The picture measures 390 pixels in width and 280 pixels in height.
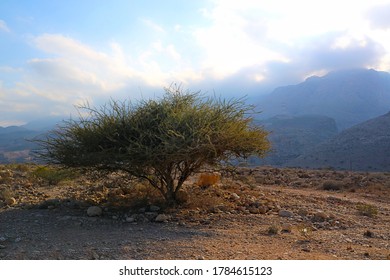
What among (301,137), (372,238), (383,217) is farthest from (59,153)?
(301,137)

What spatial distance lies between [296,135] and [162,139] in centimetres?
8313

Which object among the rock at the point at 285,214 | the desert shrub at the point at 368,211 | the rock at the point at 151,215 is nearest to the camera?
the rock at the point at 151,215

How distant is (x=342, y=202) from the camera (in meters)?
14.8

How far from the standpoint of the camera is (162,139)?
9.84 meters

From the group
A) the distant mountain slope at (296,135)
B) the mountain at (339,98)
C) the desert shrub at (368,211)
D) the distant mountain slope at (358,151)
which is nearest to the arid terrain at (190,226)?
the desert shrub at (368,211)

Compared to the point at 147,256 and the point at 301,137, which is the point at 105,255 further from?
the point at 301,137

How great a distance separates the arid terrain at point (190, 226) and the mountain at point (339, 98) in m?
123

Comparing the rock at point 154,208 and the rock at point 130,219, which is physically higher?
the rock at point 154,208

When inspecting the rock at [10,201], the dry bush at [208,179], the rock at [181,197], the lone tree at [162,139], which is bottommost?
the rock at [10,201]

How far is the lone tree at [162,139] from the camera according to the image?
1003cm

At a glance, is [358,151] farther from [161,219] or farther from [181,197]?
[161,219]

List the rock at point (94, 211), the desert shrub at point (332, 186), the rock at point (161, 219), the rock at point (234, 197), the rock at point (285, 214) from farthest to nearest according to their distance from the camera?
the desert shrub at point (332, 186) → the rock at point (234, 197) → the rock at point (285, 214) → the rock at point (94, 211) → the rock at point (161, 219)

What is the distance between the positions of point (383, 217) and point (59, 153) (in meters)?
10.2

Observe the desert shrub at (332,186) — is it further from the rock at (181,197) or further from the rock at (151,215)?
the rock at (151,215)
